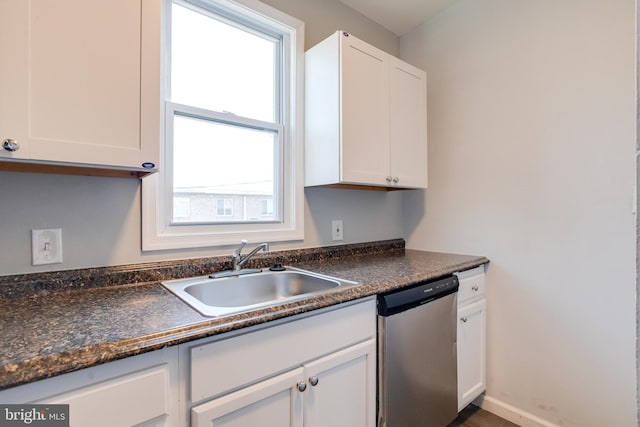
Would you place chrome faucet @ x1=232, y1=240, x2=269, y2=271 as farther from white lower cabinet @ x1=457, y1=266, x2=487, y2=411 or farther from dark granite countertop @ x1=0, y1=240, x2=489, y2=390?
white lower cabinet @ x1=457, y1=266, x2=487, y2=411

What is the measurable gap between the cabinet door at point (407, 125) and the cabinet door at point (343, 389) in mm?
1063

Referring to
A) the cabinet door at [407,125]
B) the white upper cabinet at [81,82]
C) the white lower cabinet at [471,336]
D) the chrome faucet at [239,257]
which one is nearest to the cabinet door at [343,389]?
the chrome faucet at [239,257]

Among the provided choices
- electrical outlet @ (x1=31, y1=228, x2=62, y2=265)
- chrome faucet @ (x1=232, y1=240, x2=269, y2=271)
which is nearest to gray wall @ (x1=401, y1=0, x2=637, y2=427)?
chrome faucet @ (x1=232, y1=240, x2=269, y2=271)

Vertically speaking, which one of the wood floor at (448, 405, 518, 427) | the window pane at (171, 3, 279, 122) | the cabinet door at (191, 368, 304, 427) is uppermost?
the window pane at (171, 3, 279, 122)

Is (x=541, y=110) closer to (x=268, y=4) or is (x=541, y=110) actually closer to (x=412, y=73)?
(x=412, y=73)

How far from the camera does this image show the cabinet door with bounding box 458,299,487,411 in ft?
5.72

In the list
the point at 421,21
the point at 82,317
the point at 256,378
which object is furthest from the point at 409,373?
the point at 421,21

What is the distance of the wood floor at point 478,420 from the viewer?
1.79 metres

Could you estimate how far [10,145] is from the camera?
2.72ft

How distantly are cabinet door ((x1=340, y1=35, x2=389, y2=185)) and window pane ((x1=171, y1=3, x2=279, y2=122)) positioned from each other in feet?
1.55

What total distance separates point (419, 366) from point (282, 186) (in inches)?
46.3

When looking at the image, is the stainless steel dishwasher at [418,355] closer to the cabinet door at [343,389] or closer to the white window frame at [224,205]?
the cabinet door at [343,389]

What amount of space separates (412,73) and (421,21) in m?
0.59

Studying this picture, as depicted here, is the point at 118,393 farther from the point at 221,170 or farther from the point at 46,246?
the point at 221,170
